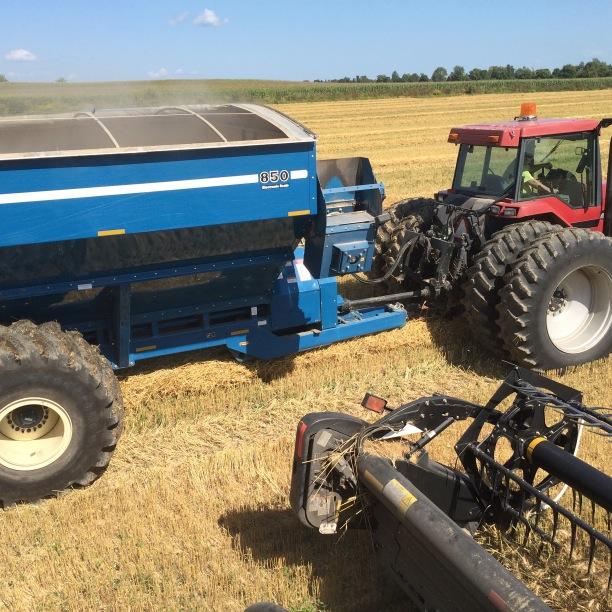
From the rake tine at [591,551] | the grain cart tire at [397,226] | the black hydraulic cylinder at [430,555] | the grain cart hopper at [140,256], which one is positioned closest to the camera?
the black hydraulic cylinder at [430,555]

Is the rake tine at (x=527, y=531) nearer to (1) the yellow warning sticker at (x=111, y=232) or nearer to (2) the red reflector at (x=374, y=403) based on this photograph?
(2) the red reflector at (x=374, y=403)

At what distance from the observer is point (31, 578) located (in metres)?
3.62

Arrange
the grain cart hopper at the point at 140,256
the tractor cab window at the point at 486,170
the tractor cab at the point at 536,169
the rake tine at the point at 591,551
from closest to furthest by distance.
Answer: the rake tine at the point at 591,551 < the grain cart hopper at the point at 140,256 < the tractor cab at the point at 536,169 < the tractor cab window at the point at 486,170

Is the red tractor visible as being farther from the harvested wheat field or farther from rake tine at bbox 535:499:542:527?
rake tine at bbox 535:499:542:527

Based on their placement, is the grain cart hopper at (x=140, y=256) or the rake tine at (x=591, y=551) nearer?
the rake tine at (x=591, y=551)

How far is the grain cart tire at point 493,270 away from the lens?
19.4 ft

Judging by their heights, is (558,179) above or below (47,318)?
above

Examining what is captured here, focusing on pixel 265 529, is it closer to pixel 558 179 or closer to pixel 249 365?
pixel 249 365

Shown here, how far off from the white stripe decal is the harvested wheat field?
5.47 feet

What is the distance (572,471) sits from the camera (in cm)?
304

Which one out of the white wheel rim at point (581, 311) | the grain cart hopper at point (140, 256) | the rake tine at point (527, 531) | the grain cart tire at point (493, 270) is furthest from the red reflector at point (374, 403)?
the white wheel rim at point (581, 311)

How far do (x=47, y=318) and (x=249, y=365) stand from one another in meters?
1.72

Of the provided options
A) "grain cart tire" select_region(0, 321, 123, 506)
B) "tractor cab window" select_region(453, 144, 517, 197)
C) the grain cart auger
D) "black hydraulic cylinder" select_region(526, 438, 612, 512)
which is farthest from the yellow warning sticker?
"tractor cab window" select_region(453, 144, 517, 197)

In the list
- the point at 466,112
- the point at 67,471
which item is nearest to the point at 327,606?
the point at 67,471
